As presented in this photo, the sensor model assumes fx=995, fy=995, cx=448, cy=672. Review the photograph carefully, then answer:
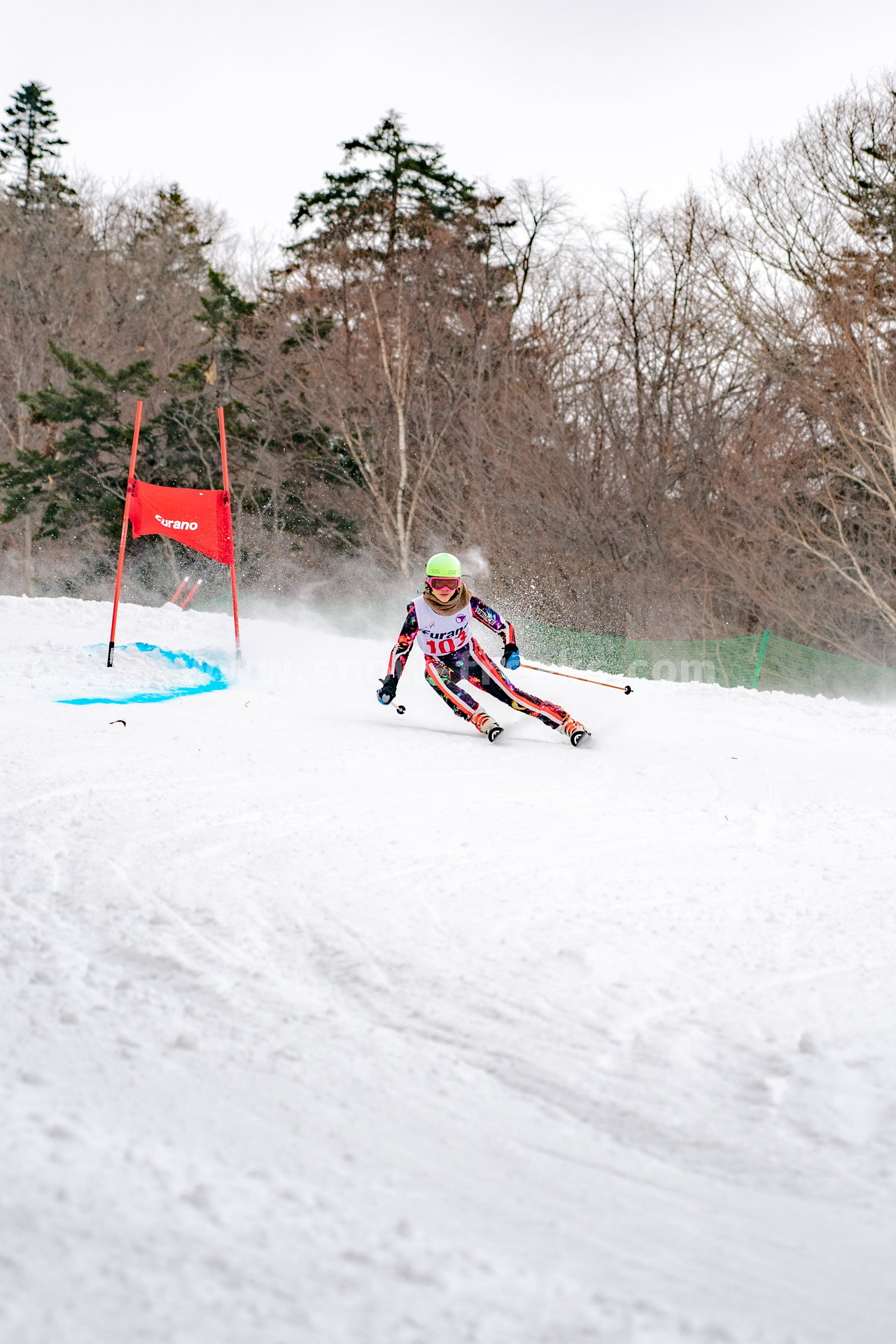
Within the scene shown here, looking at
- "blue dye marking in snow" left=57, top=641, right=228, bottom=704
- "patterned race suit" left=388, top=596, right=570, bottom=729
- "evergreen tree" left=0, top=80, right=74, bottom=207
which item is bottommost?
"blue dye marking in snow" left=57, top=641, right=228, bottom=704

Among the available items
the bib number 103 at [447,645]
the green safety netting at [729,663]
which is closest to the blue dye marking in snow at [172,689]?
the bib number 103 at [447,645]

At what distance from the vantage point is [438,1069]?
2533 mm

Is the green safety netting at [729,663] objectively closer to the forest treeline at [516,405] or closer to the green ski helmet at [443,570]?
the forest treeline at [516,405]

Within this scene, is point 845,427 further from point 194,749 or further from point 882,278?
point 194,749

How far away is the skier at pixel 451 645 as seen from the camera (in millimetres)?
8734

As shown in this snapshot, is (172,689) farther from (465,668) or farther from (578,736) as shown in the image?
(578,736)

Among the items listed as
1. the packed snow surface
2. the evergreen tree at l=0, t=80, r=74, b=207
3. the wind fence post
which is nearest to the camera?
the packed snow surface

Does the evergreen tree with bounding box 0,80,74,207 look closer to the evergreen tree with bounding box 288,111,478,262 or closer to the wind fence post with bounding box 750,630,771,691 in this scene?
the evergreen tree with bounding box 288,111,478,262

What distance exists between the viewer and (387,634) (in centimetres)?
1859

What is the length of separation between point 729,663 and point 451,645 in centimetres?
858

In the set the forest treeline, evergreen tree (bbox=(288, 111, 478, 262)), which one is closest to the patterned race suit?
the forest treeline

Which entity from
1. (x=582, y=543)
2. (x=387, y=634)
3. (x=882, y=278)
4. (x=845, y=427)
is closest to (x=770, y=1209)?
(x=387, y=634)

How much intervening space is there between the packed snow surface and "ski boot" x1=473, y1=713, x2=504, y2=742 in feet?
7.74

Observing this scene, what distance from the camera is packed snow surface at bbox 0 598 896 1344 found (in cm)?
173
